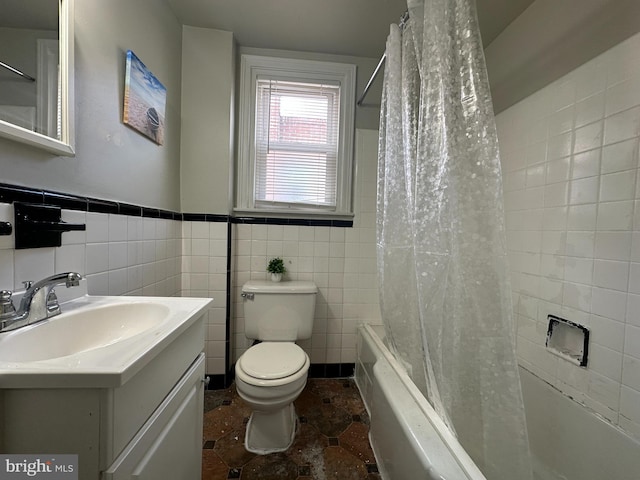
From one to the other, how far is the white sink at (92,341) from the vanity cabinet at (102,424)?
1.1 inches

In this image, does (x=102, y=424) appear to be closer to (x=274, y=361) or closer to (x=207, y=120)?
(x=274, y=361)

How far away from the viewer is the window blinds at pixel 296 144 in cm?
183

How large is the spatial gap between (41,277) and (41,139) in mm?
403

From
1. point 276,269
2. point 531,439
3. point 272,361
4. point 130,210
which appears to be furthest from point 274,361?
point 531,439

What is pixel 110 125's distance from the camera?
106cm

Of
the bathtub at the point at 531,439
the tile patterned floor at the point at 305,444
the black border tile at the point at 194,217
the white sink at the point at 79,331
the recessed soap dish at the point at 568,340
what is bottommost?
the tile patterned floor at the point at 305,444

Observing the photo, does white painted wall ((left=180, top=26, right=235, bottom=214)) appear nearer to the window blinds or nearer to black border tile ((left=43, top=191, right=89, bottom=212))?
the window blinds

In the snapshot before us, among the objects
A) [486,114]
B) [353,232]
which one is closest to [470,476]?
[486,114]

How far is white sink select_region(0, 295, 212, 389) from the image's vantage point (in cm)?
44

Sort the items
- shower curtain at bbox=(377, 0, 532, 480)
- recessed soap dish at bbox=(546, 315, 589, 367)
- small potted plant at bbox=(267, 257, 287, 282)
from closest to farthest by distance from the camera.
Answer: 1. shower curtain at bbox=(377, 0, 532, 480)
2. recessed soap dish at bbox=(546, 315, 589, 367)
3. small potted plant at bbox=(267, 257, 287, 282)

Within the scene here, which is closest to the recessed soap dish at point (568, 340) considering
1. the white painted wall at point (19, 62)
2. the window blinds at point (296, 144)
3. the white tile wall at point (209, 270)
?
the window blinds at point (296, 144)

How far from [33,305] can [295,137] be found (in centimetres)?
160

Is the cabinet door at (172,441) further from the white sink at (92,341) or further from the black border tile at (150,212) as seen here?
the black border tile at (150,212)

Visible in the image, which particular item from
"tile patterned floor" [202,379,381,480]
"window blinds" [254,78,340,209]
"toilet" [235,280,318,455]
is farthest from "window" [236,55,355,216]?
"tile patterned floor" [202,379,381,480]
